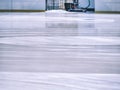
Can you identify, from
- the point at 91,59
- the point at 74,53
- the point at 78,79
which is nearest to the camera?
the point at 78,79

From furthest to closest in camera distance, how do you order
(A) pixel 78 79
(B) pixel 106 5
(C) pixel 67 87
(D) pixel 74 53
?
1. (B) pixel 106 5
2. (D) pixel 74 53
3. (A) pixel 78 79
4. (C) pixel 67 87

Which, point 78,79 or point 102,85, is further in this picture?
point 78,79

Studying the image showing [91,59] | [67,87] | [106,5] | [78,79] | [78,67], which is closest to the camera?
[67,87]

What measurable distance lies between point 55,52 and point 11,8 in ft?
111

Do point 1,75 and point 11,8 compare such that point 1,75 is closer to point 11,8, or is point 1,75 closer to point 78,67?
point 78,67

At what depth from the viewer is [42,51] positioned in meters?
8.28

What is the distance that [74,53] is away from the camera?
7.97 meters

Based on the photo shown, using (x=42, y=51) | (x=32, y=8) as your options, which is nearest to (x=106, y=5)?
(x=32, y=8)

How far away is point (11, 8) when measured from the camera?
41.1 meters

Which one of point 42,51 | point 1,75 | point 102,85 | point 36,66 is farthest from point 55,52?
point 102,85

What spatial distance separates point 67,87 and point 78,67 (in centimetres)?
161

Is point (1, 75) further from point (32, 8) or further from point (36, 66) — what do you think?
point (32, 8)

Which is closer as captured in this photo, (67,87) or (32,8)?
(67,87)

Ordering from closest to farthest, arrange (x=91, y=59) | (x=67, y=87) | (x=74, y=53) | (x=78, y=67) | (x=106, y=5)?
1. (x=67, y=87)
2. (x=78, y=67)
3. (x=91, y=59)
4. (x=74, y=53)
5. (x=106, y=5)
